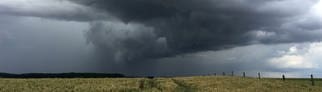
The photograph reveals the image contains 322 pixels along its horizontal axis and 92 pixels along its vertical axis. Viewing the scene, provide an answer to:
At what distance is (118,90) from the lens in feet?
170

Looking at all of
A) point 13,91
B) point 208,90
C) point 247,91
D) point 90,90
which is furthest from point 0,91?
point 247,91

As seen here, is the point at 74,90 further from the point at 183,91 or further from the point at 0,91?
the point at 183,91

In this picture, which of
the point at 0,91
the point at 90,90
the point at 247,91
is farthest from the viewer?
the point at 247,91

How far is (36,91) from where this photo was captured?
1943 inches

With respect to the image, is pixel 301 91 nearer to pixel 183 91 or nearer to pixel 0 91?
pixel 183 91

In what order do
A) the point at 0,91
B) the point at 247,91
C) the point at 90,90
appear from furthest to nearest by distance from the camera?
1. the point at 247,91
2. the point at 90,90
3. the point at 0,91

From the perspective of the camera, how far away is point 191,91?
54.0 metres

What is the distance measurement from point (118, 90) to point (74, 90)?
458cm

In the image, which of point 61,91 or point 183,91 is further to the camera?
point 183,91

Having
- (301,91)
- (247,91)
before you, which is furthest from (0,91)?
(301,91)

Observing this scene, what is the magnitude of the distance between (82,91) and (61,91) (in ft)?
6.88

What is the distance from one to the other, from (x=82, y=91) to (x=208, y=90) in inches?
555

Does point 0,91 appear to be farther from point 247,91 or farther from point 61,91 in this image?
point 247,91

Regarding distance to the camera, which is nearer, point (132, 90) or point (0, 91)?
point (0, 91)
